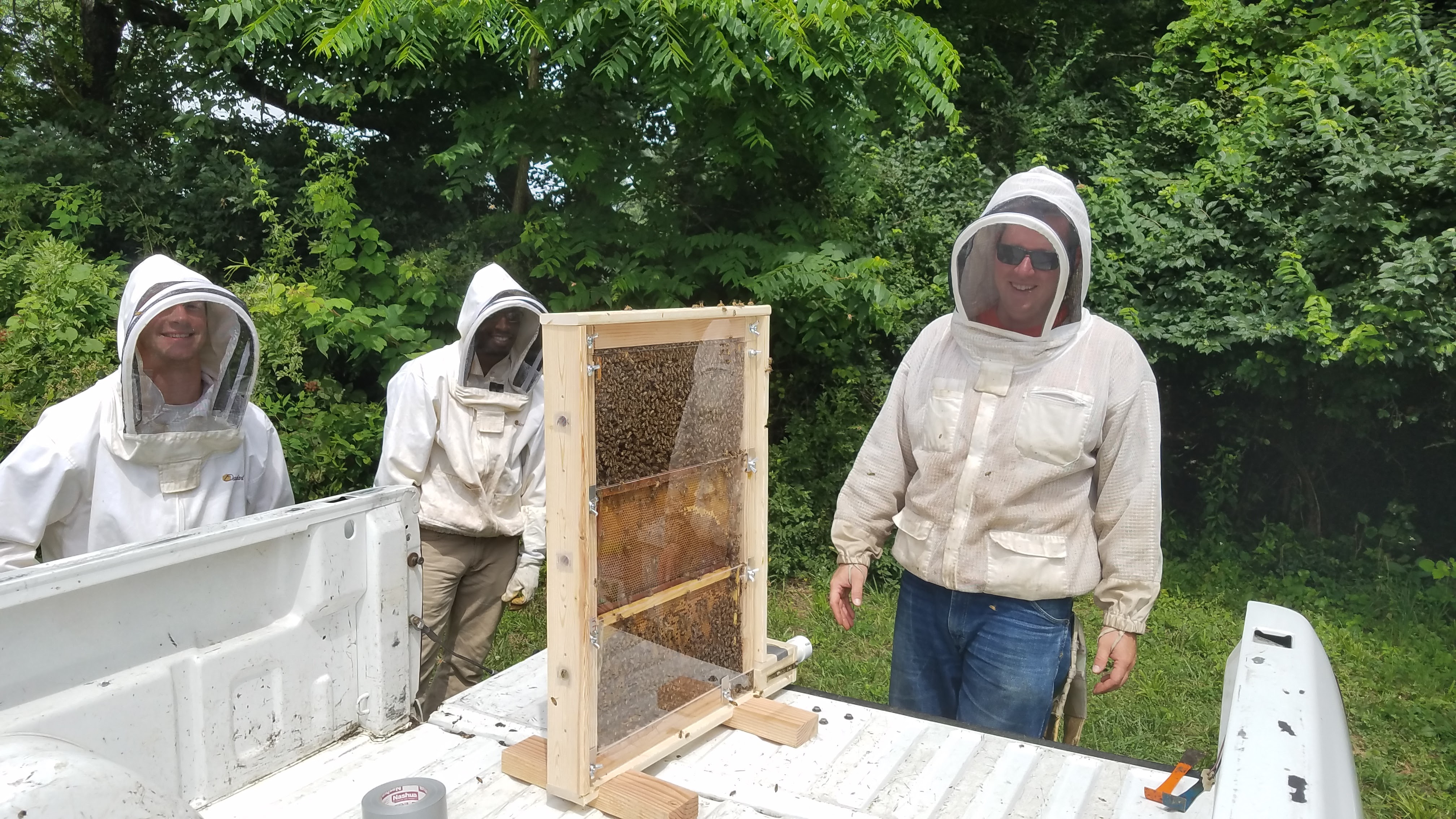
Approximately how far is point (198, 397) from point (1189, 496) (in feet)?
21.2

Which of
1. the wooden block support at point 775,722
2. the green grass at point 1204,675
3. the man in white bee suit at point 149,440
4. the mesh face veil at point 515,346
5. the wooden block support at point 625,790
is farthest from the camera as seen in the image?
the green grass at point 1204,675

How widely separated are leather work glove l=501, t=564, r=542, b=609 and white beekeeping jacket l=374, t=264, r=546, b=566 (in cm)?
25

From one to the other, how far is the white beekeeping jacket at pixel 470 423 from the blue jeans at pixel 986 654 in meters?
1.44

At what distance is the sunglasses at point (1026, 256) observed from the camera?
2521mm

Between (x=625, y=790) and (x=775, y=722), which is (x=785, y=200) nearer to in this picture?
(x=775, y=722)

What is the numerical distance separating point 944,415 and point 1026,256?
18.5 inches

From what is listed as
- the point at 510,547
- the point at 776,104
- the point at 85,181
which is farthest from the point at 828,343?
the point at 85,181

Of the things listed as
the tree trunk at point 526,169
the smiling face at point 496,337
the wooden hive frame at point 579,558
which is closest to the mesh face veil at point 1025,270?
the wooden hive frame at point 579,558

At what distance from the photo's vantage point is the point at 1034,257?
2.54 meters

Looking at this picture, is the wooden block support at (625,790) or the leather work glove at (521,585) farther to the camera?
the leather work glove at (521,585)

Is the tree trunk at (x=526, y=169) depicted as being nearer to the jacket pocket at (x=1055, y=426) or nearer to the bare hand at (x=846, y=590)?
the bare hand at (x=846, y=590)

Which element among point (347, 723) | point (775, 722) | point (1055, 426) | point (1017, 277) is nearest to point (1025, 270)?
point (1017, 277)

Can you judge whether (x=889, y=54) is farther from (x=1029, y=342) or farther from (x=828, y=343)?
(x=1029, y=342)

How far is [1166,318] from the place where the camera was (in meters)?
6.26
